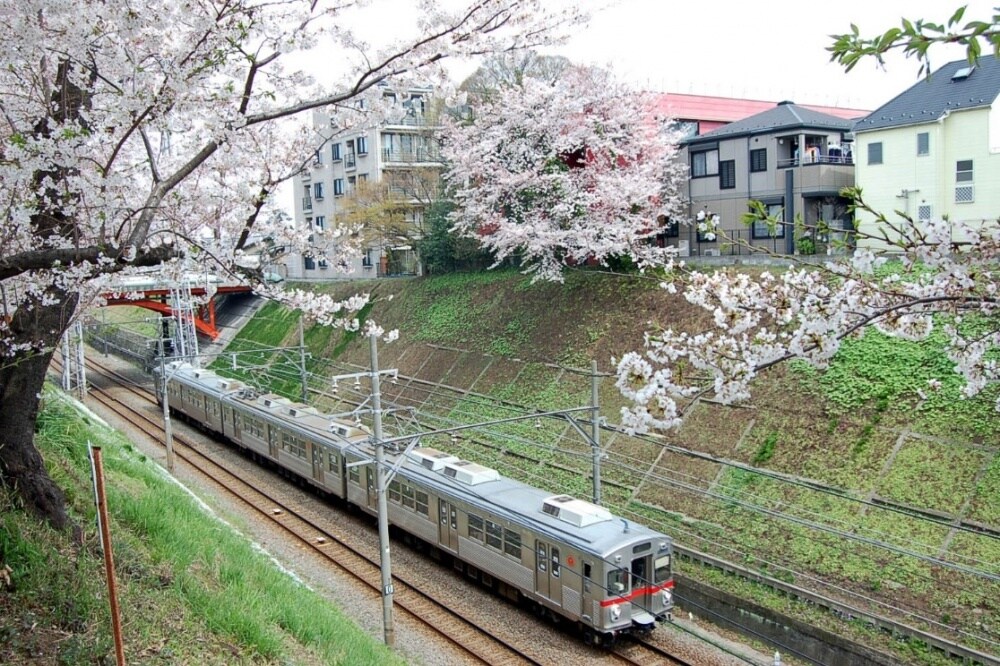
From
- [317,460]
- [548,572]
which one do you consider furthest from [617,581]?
[317,460]

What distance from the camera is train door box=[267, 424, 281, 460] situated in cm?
2041

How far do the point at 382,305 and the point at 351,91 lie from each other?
82.0ft

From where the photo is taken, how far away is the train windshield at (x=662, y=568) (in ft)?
38.2

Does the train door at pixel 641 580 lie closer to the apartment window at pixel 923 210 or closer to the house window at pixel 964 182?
the apartment window at pixel 923 210

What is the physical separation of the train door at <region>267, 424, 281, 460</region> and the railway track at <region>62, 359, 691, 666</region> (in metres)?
0.97

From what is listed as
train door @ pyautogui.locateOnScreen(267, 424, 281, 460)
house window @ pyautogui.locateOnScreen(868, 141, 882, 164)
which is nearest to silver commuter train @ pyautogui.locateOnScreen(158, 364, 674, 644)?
train door @ pyautogui.locateOnScreen(267, 424, 281, 460)

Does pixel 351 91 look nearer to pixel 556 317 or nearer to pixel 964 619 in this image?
pixel 964 619

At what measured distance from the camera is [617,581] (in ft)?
36.3

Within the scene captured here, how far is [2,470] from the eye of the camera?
26.1 ft

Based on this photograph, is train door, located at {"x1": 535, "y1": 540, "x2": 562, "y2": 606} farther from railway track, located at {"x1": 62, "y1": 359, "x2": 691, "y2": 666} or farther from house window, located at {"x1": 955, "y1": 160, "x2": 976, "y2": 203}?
house window, located at {"x1": 955, "y1": 160, "x2": 976, "y2": 203}

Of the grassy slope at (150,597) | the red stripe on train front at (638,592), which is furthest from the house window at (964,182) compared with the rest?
the grassy slope at (150,597)

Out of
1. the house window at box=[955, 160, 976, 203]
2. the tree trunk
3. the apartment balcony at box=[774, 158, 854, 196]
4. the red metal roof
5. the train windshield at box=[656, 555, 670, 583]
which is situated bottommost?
the train windshield at box=[656, 555, 670, 583]

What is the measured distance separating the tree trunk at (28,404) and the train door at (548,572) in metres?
6.49

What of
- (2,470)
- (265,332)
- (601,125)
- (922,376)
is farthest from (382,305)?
(2,470)
